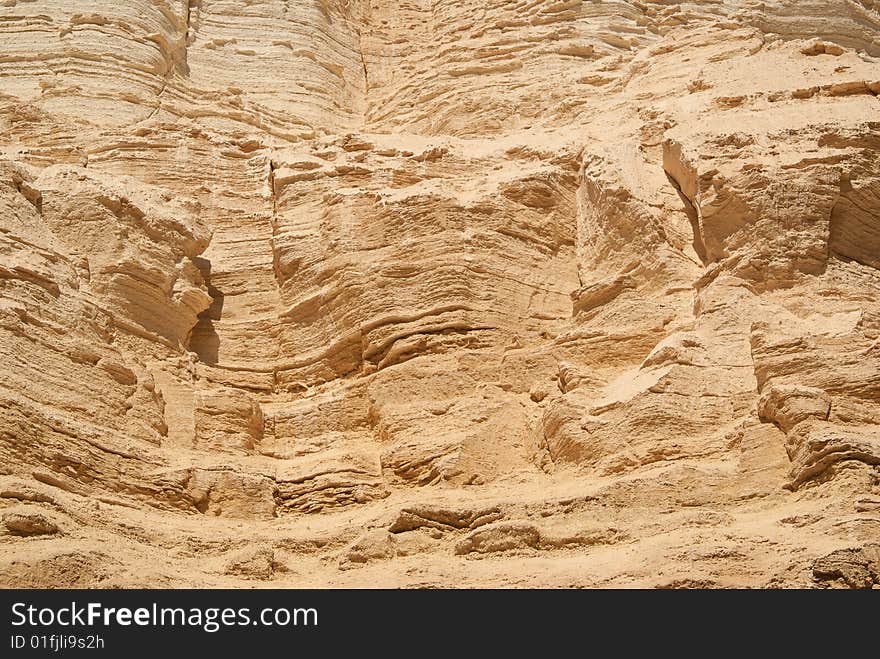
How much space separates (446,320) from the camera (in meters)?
18.6

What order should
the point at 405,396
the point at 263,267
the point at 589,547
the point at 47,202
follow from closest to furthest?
1. the point at 589,547
2. the point at 405,396
3. the point at 47,202
4. the point at 263,267

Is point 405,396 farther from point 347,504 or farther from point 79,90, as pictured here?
point 79,90

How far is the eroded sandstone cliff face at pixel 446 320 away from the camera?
14.5 meters

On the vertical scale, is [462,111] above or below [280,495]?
above

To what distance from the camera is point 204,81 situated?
26.3 meters

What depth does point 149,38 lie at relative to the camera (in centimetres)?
2564

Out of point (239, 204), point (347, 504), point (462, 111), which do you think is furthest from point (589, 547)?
point (462, 111)

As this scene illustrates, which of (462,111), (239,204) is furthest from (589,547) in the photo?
(462,111)

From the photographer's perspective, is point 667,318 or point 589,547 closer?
point 589,547

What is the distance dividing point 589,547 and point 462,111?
37.0ft

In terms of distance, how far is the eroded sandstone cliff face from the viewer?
14.5 meters
